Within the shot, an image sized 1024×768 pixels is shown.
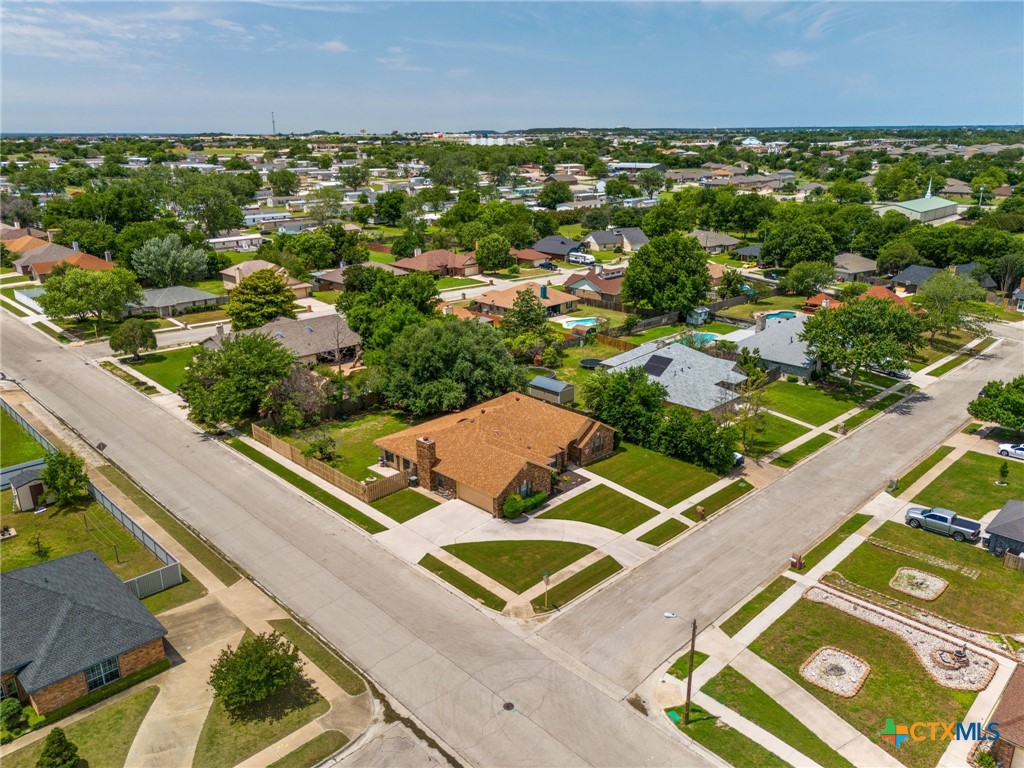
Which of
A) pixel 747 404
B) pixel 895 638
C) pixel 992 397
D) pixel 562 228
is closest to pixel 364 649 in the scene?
pixel 895 638

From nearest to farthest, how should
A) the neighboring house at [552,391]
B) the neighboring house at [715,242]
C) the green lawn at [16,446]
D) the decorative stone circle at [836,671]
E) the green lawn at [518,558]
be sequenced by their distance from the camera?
the decorative stone circle at [836,671], the green lawn at [518,558], the green lawn at [16,446], the neighboring house at [552,391], the neighboring house at [715,242]

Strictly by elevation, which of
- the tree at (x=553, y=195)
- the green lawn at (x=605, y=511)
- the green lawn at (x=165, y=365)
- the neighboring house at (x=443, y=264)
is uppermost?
the tree at (x=553, y=195)

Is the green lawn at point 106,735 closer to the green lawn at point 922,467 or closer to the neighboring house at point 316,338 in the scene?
the neighboring house at point 316,338

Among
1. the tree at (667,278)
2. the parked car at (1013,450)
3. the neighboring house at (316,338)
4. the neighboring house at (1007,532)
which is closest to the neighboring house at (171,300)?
the neighboring house at (316,338)

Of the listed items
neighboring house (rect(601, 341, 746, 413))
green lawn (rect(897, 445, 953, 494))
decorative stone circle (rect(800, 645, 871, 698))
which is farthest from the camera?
neighboring house (rect(601, 341, 746, 413))

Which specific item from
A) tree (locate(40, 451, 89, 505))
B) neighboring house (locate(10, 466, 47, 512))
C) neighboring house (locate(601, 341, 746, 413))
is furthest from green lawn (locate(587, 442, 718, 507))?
neighboring house (locate(10, 466, 47, 512))

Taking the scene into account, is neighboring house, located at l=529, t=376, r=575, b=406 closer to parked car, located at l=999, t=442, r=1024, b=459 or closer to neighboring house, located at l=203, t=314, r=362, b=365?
neighboring house, located at l=203, t=314, r=362, b=365

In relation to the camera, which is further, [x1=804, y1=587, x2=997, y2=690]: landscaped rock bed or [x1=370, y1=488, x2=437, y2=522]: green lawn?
[x1=370, y1=488, x2=437, y2=522]: green lawn
